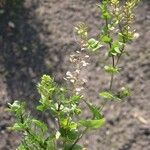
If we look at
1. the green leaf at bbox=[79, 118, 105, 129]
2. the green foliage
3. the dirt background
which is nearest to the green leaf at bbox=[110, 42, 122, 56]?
the green foliage

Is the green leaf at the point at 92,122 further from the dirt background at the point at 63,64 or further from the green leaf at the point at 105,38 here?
the dirt background at the point at 63,64

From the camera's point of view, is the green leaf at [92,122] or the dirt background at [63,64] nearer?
the green leaf at [92,122]

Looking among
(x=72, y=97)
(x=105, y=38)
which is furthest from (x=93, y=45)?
(x=72, y=97)

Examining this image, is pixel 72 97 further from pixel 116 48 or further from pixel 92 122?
pixel 116 48

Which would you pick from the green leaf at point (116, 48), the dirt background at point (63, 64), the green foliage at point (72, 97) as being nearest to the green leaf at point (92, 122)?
the green foliage at point (72, 97)

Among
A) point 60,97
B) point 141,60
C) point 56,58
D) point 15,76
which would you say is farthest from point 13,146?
point 60,97

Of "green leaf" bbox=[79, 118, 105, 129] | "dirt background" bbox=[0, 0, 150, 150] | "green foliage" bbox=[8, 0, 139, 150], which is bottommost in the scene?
"green leaf" bbox=[79, 118, 105, 129]

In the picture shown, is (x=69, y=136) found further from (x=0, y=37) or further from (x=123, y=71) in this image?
(x=0, y=37)

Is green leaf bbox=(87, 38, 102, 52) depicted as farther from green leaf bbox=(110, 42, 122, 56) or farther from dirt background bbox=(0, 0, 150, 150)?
dirt background bbox=(0, 0, 150, 150)
